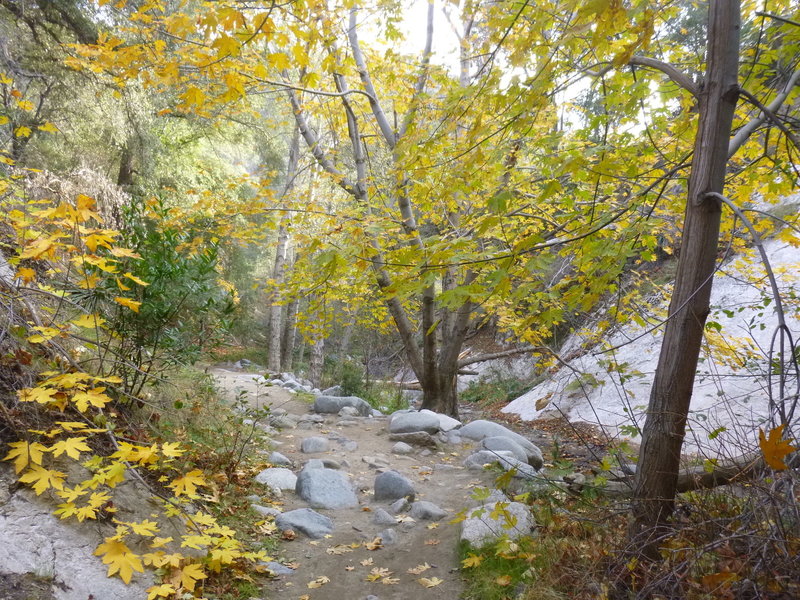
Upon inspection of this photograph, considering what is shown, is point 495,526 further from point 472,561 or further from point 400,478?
point 400,478

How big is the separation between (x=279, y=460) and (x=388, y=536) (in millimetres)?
1872

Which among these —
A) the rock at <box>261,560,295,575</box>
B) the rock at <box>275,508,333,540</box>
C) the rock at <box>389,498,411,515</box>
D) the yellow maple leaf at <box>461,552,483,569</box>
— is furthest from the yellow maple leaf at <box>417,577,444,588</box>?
the rock at <box>389,498,411,515</box>

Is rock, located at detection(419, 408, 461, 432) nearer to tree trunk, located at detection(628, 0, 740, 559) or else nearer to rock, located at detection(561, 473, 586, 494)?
rock, located at detection(561, 473, 586, 494)

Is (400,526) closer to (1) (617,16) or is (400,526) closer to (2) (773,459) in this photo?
(2) (773,459)

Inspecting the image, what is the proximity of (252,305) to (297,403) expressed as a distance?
27.4ft

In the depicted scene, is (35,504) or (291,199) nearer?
(35,504)

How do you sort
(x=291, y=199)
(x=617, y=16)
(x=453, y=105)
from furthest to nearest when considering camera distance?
1. (x=291, y=199)
2. (x=453, y=105)
3. (x=617, y=16)

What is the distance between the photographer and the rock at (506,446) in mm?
5438

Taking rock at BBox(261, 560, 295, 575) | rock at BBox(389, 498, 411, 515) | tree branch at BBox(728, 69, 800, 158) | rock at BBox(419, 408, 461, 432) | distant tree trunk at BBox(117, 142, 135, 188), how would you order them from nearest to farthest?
1. tree branch at BBox(728, 69, 800, 158)
2. rock at BBox(261, 560, 295, 575)
3. rock at BBox(389, 498, 411, 515)
4. rock at BBox(419, 408, 461, 432)
5. distant tree trunk at BBox(117, 142, 135, 188)

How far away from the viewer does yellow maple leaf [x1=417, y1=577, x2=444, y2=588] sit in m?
3.11

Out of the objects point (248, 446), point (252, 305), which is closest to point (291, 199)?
point (248, 446)

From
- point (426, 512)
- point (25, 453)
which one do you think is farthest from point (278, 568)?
point (25, 453)

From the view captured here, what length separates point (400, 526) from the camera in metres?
4.08

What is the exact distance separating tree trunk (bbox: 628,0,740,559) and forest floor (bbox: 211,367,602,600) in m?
0.63
